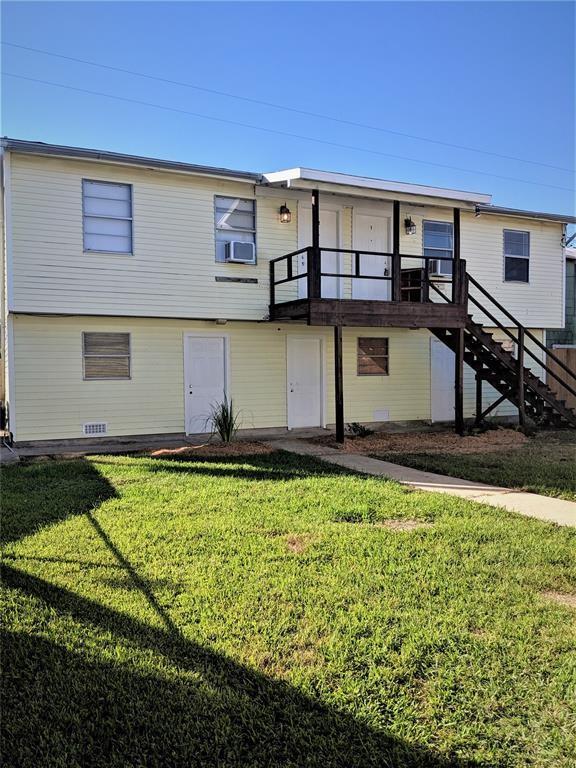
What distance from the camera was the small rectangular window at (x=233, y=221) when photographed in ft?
39.7

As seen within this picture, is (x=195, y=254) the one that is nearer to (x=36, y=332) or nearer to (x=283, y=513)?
(x=36, y=332)

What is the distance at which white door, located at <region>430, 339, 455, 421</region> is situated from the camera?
588 inches

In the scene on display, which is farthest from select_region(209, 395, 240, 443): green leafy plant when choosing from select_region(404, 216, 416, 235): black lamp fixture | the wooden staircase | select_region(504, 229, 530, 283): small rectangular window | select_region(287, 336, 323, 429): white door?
select_region(504, 229, 530, 283): small rectangular window

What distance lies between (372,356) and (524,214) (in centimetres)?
584

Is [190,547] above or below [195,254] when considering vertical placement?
below

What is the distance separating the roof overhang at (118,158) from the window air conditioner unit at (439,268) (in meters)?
4.87

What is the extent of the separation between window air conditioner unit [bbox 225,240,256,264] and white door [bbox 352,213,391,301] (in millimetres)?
2731

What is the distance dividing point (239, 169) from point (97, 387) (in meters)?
5.29

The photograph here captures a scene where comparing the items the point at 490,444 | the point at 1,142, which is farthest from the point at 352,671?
the point at 1,142

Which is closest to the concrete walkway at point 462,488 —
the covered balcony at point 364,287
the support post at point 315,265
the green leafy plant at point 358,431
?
the green leafy plant at point 358,431

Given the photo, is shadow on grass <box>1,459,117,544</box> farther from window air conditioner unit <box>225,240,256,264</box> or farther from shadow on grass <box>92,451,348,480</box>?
window air conditioner unit <box>225,240,256,264</box>

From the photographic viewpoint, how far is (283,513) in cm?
607

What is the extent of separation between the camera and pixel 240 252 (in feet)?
39.4

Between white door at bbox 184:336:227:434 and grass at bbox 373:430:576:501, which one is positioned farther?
white door at bbox 184:336:227:434
